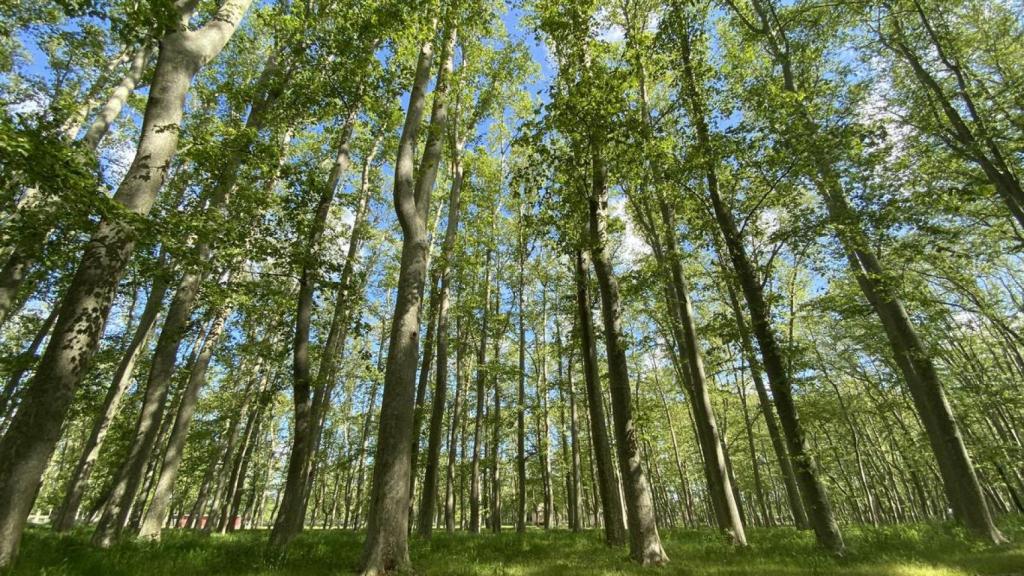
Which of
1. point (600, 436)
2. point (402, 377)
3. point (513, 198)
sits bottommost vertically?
point (600, 436)

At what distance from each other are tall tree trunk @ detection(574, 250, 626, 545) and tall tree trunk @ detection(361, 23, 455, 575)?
4.40 meters

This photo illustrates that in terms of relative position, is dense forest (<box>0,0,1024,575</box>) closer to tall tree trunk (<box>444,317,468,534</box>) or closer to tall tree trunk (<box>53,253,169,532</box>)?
tall tree trunk (<box>53,253,169,532</box>)

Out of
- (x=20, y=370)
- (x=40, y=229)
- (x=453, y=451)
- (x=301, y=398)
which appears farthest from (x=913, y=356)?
(x=20, y=370)

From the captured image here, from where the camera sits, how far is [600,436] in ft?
34.2

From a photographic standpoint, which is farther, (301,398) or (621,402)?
(301,398)

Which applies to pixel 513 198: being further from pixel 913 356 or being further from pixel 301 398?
pixel 913 356

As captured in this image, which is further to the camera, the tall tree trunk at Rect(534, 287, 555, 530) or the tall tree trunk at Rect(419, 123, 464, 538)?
the tall tree trunk at Rect(534, 287, 555, 530)

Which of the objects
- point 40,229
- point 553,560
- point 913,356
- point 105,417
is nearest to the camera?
point 40,229

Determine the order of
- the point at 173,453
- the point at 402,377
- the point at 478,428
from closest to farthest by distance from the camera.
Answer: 1. the point at 402,377
2. the point at 173,453
3. the point at 478,428

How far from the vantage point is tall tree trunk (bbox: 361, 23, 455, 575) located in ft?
20.0

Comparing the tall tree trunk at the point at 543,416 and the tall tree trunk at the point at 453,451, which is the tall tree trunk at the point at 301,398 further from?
the tall tree trunk at the point at 543,416

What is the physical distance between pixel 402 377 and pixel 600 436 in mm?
5657

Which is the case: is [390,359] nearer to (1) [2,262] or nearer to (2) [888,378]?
(1) [2,262]

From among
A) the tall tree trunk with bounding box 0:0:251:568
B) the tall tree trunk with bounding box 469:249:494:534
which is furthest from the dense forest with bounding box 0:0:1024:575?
the tall tree trunk with bounding box 469:249:494:534
